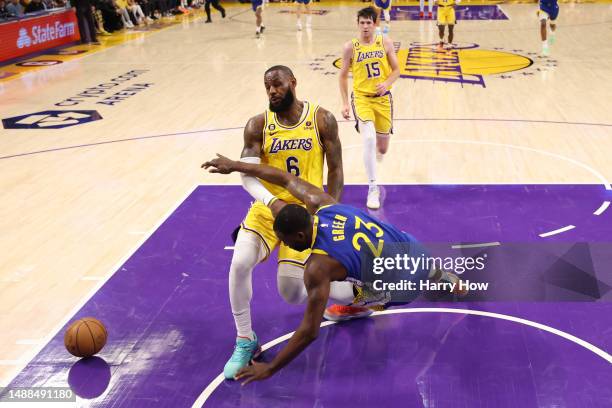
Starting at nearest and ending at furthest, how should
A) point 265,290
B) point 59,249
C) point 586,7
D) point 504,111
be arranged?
point 265,290 < point 59,249 < point 504,111 < point 586,7

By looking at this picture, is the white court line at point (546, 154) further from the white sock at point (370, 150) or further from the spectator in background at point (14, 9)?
the spectator in background at point (14, 9)

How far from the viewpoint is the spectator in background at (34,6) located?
19516 millimetres

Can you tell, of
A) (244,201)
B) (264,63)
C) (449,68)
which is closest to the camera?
(244,201)

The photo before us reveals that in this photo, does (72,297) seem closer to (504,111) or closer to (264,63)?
(504,111)

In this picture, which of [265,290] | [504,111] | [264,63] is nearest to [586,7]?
[264,63]

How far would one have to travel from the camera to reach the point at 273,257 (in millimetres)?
6723

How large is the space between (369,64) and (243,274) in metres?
4.10

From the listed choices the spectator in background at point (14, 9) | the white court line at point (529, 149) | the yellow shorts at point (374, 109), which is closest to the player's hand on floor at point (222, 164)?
the yellow shorts at point (374, 109)

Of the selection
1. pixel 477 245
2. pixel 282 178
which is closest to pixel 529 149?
pixel 477 245

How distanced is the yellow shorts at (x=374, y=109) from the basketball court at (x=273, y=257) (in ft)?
2.69

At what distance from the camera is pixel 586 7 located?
26.6 m

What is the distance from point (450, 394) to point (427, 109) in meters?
8.22

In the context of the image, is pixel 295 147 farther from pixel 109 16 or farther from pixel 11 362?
pixel 109 16

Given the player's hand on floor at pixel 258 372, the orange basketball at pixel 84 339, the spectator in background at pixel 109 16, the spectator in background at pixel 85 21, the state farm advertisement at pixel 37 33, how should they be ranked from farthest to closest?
the spectator in background at pixel 109 16 → the spectator in background at pixel 85 21 → the state farm advertisement at pixel 37 33 → the orange basketball at pixel 84 339 → the player's hand on floor at pixel 258 372
